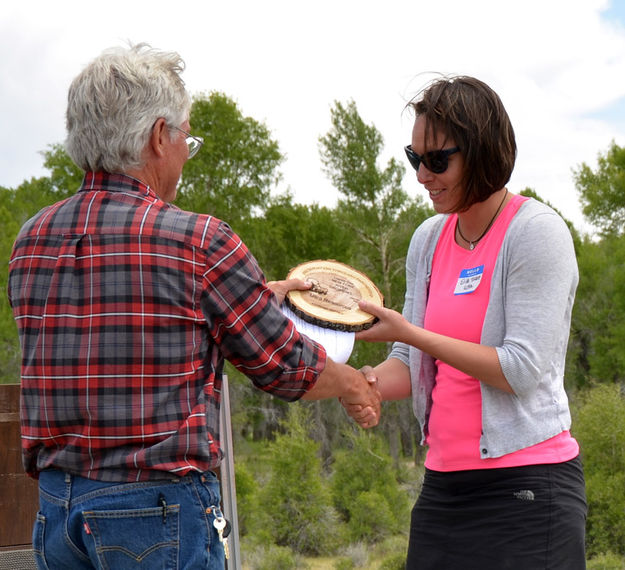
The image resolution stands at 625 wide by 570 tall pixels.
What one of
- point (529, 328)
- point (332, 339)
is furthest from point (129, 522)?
point (529, 328)

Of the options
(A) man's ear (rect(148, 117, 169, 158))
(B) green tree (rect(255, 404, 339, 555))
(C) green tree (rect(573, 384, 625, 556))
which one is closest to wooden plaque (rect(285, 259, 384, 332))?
(A) man's ear (rect(148, 117, 169, 158))

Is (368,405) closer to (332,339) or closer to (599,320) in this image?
(332,339)

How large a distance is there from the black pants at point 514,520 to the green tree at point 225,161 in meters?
21.0

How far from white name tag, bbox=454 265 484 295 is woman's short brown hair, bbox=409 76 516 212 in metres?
0.21

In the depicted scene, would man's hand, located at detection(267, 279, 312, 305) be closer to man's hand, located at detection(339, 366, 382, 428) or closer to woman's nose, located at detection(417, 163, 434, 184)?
man's hand, located at detection(339, 366, 382, 428)

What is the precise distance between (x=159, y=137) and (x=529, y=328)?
1107 mm

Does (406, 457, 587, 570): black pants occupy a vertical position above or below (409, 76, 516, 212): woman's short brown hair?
below

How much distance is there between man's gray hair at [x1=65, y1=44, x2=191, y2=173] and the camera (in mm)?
1965

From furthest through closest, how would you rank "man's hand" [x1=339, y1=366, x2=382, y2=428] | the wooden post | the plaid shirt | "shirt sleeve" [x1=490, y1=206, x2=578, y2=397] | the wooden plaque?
the wooden post → "man's hand" [x1=339, y1=366, x2=382, y2=428] → the wooden plaque → "shirt sleeve" [x1=490, y1=206, x2=578, y2=397] → the plaid shirt

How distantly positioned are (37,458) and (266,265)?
885 inches

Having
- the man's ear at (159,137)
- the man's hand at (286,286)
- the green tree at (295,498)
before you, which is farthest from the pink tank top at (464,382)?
the green tree at (295,498)

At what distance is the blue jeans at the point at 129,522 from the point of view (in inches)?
73.6

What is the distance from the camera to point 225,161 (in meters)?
23.8

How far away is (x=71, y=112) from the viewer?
1999mm
